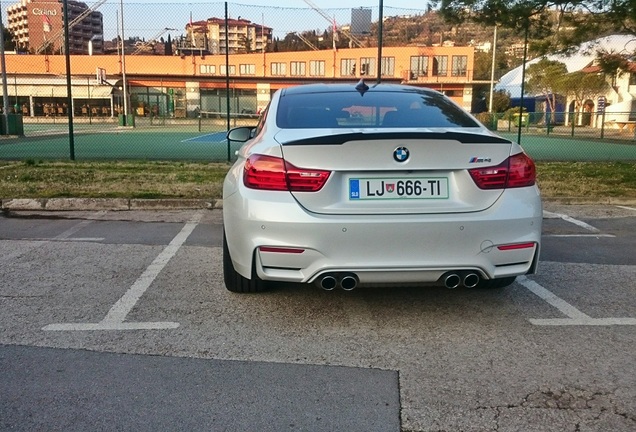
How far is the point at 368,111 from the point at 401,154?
38.3 inches

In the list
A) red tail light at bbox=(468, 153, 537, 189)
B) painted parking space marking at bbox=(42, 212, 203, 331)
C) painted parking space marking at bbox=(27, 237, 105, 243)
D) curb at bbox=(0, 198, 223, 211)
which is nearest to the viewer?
red tail light at bbox=(468, 153, 537, 189)

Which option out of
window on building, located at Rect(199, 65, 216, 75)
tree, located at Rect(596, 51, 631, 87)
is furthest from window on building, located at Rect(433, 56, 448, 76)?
tree, located at Rect(596, 51, 631, 87)

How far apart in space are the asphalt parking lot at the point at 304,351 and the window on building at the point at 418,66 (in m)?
55.5

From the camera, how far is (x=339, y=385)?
117 inches

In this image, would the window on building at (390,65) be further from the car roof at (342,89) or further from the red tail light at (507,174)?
the red tail light at (507,174)

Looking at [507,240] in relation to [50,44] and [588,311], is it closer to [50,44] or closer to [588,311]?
[588,311]

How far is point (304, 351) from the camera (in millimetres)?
3375

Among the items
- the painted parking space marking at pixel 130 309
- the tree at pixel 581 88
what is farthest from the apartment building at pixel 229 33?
the tree at pixel 581 88

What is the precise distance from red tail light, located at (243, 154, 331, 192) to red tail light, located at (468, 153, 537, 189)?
0.89 m

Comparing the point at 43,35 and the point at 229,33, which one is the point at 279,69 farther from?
the point at 229,33

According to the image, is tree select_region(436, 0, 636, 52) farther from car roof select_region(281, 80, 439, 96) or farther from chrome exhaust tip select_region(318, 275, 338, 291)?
chrome exhaust tip select_region(318, 275, 338, 291)

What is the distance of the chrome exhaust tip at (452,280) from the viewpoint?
11.5ft

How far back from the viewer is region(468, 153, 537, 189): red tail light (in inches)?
137

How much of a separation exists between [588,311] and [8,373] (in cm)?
359
